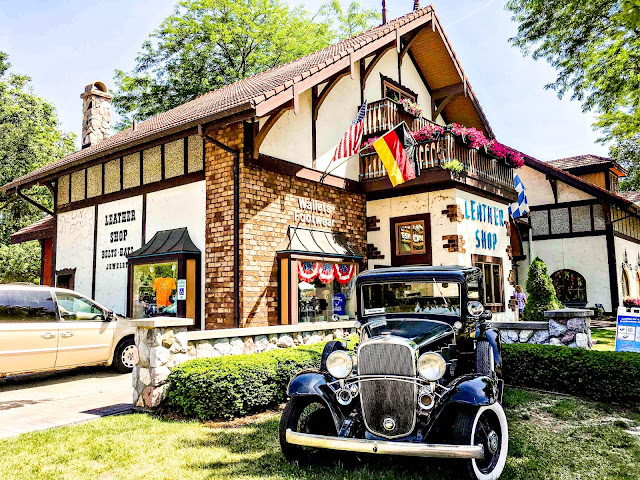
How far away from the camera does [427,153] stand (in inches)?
507

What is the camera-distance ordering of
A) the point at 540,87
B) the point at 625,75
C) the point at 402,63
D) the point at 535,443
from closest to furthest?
the point at 535,443 → the point at 625,75 → the point at 402,63 → the point at 540,87

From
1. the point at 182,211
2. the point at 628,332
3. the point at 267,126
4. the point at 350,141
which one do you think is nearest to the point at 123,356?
the point at 182,211

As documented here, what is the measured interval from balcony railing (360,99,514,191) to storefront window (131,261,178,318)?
18.5 feet

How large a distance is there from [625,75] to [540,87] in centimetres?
280

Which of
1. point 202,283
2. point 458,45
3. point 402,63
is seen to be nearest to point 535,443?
point 202,283

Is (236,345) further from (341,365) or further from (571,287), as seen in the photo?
(571,287)

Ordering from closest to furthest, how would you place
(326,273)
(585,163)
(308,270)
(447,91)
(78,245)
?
(308,270) < (326,273) < (78,245) < (447,91) < (585,163)

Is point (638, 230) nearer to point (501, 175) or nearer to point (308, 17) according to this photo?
point (501, 175)

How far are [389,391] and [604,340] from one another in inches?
464

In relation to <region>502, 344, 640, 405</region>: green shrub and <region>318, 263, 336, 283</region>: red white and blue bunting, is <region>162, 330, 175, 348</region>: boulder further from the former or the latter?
<region>318, 263, 336, 283</region>: red white and blue bunting

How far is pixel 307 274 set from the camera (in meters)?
11.6

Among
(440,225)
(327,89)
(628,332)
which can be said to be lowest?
(628,332)

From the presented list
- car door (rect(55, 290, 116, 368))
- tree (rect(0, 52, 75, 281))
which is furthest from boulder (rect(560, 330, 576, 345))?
tree (rect(0, 52, 75, 281))

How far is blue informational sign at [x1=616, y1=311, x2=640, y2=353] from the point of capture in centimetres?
923
